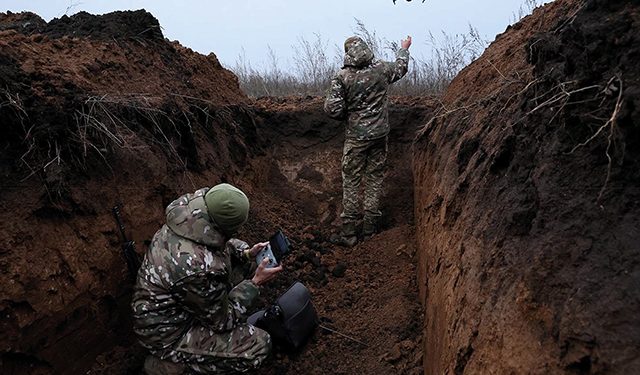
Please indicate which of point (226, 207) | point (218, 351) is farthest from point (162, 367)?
point (226, 207)

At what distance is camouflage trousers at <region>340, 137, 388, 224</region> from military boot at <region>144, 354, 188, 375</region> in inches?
121

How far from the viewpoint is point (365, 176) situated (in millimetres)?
6188

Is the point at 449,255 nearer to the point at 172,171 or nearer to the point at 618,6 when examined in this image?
the point at 618,6

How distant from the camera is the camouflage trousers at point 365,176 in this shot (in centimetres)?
608

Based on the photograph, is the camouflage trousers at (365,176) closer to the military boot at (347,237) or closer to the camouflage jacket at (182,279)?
the military boot at (347,237)

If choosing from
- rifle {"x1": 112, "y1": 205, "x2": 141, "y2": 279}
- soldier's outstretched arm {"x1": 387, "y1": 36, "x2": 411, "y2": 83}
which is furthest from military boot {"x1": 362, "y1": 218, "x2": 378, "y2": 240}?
rifle {"x1": 112, "y1": 205, "x2": 141, "y2": 279}

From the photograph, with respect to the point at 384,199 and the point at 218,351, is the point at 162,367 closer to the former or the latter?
the point at 218,351

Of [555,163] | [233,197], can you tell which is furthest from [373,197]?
[555,163]

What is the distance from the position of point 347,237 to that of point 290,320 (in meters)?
2.32

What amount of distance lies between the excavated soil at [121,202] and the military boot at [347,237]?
0.13 m

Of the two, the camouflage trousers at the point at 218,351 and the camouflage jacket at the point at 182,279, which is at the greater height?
the camouflage jacket at the point at 182,279

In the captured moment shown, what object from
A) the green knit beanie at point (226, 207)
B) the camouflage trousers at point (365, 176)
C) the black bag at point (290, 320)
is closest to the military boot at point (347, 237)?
the camouflage trousers at point (365, 176)

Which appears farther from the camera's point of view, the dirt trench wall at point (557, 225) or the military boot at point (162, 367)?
the military boot at point (162, 367)

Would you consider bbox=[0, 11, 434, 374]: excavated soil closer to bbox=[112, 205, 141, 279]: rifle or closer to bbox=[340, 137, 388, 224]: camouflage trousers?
bbox=[112, 205, 141, 279]: rifle
